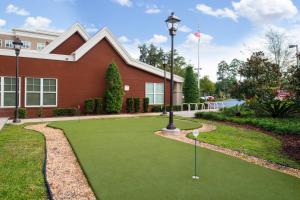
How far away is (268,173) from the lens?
16.5ft

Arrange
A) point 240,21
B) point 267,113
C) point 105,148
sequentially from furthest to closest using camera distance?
point 240,21
point 267,113
point 105,148

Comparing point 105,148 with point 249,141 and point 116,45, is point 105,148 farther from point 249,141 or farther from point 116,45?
point 116,45

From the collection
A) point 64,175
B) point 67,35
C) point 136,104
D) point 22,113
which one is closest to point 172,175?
point 64,175

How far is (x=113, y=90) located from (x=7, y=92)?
6362 millimetres

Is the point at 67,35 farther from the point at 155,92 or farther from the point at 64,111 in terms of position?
the point at 155,92

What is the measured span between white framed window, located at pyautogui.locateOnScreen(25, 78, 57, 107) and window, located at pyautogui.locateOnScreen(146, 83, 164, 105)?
23.4 feet

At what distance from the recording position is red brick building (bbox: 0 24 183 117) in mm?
14719

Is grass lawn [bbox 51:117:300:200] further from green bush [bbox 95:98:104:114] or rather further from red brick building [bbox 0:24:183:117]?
green bush [bbox 95:98:104:114]

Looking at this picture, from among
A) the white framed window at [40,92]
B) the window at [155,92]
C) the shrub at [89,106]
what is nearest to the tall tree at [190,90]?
the window at [155,92]

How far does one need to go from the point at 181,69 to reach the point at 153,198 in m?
42.8

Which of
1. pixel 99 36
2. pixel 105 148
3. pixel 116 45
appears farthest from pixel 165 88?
pixel 105 148

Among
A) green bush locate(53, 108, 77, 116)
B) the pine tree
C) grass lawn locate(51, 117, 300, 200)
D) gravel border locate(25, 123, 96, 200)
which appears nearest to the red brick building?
green bush locate(53, 108, 77, 116)

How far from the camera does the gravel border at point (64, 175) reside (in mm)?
3996

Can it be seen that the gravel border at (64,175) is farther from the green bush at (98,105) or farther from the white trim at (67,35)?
the white trim at (67,35)
